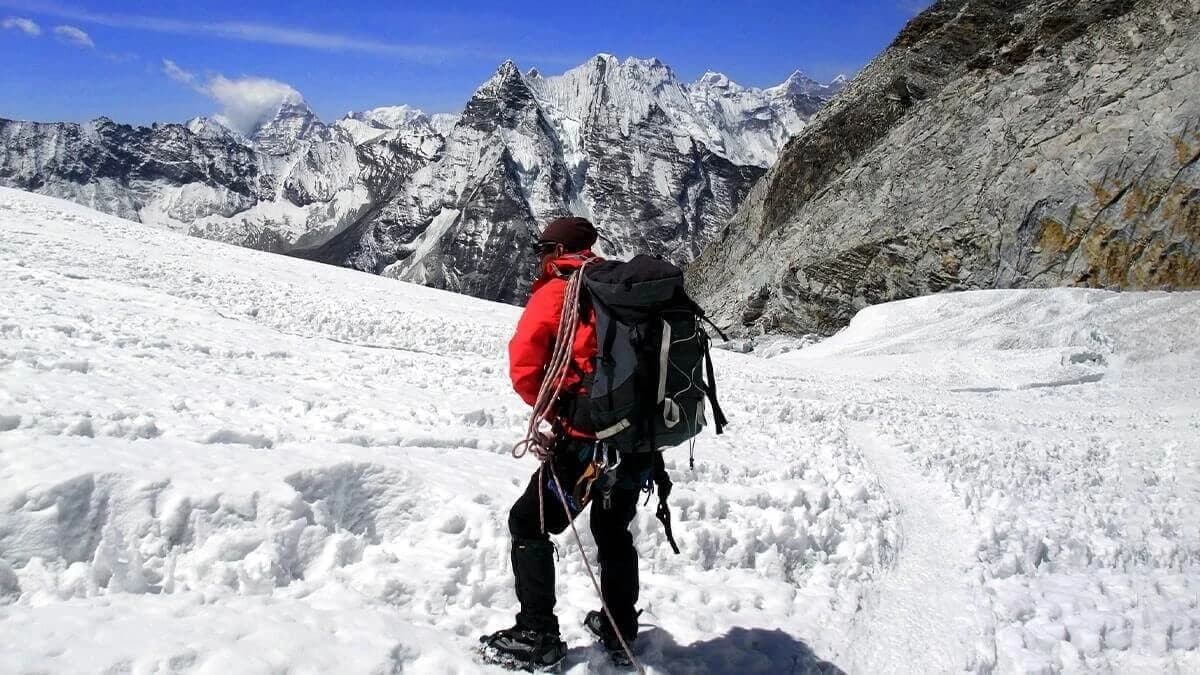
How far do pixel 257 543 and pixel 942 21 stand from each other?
63486 mm

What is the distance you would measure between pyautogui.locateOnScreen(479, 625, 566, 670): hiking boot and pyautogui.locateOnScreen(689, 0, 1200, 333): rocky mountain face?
115 ft

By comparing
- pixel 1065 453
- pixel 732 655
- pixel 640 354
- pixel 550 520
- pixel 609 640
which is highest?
pixel 640 354

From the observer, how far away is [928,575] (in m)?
7.18

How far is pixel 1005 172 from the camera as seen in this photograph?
36.0 meters

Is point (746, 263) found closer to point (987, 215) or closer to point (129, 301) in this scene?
point (987, 215)

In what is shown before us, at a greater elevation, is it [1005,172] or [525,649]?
[1005,172]

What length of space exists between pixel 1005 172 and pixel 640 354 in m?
38.3

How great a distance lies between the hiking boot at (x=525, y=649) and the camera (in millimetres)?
4566

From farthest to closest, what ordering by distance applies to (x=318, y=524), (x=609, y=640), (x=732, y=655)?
1. (x=318, y=524)
2. (x=732, y=655)
3. (x=609, y=640)

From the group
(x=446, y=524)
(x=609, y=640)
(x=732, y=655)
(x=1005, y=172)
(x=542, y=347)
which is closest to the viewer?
(x=542, y=347)

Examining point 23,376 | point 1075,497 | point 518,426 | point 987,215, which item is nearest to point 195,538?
point 23,376

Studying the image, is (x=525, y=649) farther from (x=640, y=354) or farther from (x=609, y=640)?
(x=640, y=354)

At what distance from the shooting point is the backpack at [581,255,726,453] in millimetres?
4195

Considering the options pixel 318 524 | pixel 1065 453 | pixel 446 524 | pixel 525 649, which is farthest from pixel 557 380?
pixel 1065 453
